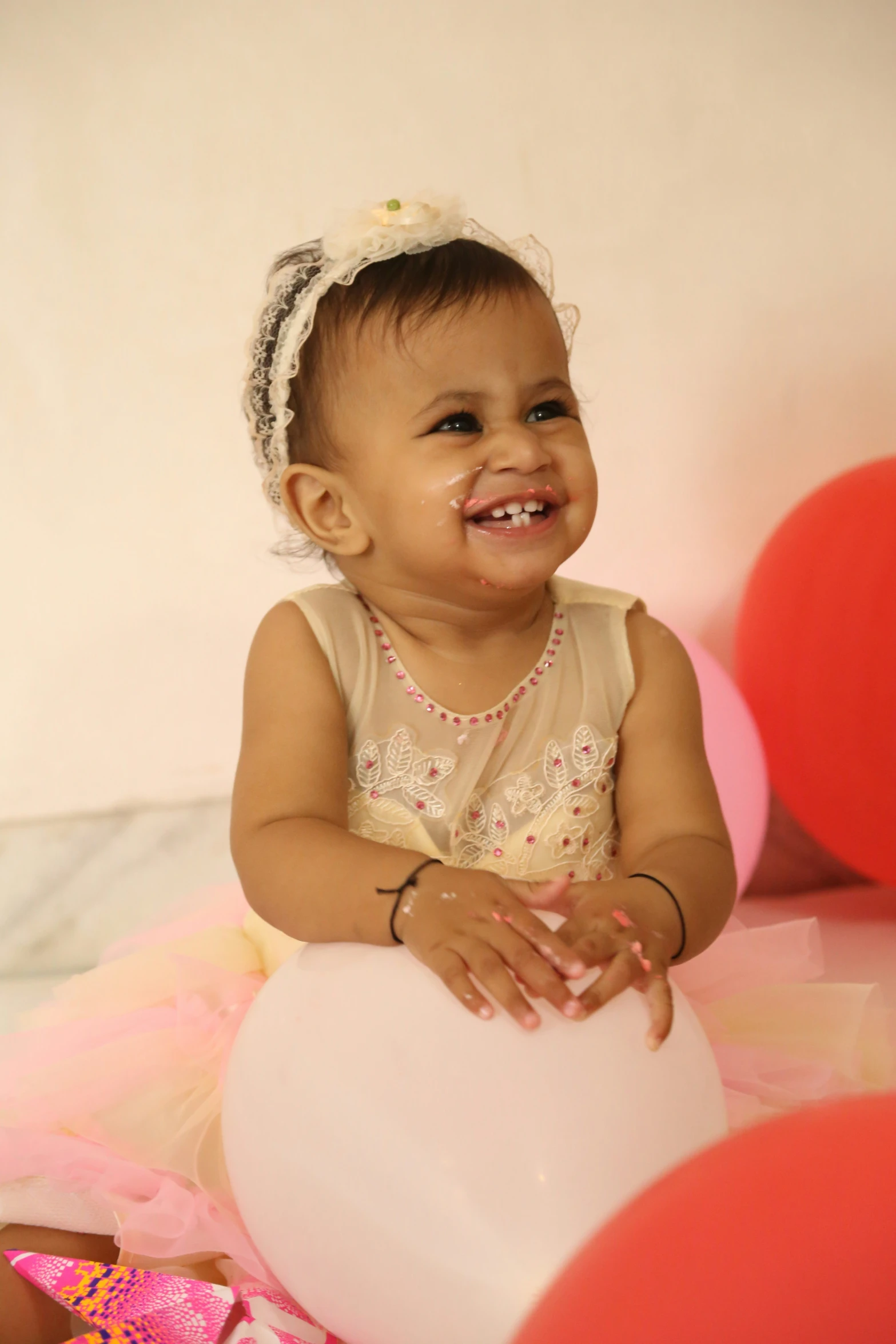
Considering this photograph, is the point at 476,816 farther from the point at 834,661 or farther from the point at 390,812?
the point at 834,661

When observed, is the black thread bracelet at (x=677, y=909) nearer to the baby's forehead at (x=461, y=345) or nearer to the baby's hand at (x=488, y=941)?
the baby's hand at (x=488, y=941)

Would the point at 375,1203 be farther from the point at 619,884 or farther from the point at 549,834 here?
the point at 549,834

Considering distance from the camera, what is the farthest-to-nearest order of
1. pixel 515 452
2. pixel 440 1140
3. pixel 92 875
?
pixel 92 875, pixel 515 452, pixel 440 1140

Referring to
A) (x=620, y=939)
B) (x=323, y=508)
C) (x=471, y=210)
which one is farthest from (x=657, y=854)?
(x=471, y=210)

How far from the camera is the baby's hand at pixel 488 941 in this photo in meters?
0.66

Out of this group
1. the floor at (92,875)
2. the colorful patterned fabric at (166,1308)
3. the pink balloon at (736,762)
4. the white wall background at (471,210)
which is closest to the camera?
the colorful patterned fabric at (166,1308)

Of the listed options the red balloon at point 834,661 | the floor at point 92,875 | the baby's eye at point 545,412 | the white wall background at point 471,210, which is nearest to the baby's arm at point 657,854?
the baby's eye at point 545,412

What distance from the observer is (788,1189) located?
491mm

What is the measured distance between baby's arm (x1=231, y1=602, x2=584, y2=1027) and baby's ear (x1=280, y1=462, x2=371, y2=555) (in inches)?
2.8

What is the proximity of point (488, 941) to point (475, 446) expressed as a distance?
0.37 metres

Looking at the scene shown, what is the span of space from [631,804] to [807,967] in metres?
0.27

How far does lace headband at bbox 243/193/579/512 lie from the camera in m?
0.92

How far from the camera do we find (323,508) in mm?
963

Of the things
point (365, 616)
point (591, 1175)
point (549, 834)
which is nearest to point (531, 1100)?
point (591, 1175)
